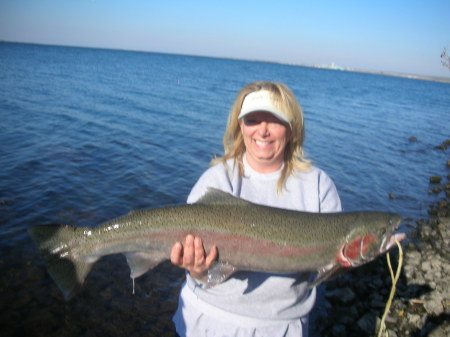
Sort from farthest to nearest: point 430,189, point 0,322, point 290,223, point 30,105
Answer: point 30,105 < point 430,189 < point 0,322 < point 290,223

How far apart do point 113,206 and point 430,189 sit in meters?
13.0

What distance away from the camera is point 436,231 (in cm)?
930

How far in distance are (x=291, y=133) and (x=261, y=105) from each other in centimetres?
50

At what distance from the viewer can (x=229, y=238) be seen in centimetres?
304

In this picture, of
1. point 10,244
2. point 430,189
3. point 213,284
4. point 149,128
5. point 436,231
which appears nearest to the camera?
point 213,284

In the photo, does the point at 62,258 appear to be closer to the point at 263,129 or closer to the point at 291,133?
the point at 263,129

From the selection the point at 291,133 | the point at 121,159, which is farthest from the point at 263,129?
the point at 121,159

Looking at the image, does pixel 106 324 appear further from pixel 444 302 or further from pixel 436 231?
pixel 436 231

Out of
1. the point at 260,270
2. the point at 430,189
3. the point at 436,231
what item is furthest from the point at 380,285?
the point at 430,189

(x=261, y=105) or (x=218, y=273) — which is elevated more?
(x=261, y=105)

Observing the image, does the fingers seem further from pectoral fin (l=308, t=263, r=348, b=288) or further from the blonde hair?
pectoral fin (l=308, t=263, r=348, b=288)

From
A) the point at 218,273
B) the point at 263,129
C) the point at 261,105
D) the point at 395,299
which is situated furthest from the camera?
the point at 395,299

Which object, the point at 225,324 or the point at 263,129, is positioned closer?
the point at 225,324

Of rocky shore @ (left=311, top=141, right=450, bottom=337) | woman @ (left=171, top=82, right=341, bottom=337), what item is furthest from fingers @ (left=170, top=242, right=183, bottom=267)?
rocky shore @ (left=311, top=141, right=450, bottom=337)
